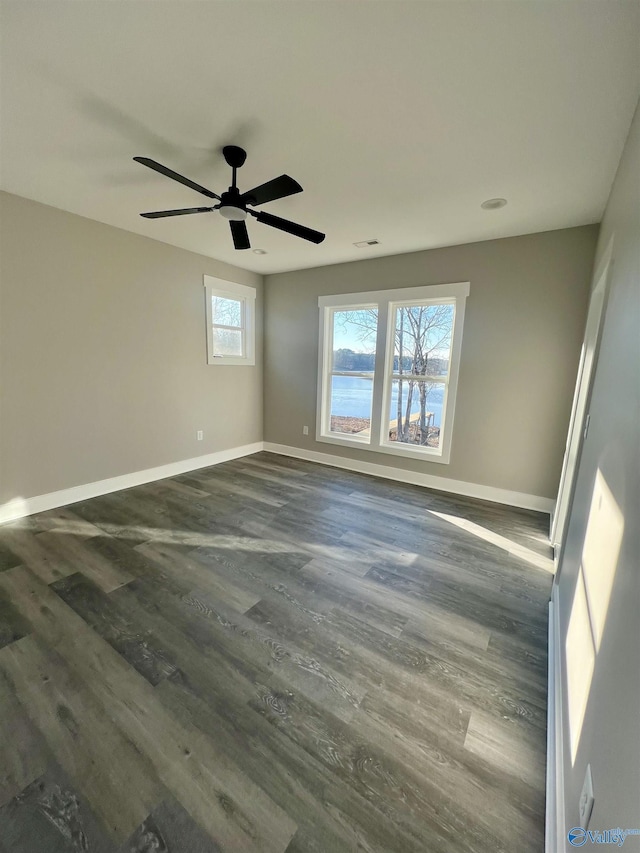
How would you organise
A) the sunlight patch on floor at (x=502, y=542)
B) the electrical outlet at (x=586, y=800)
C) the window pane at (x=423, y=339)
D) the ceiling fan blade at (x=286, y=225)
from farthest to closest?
the window pane at (x=423, y=339), the sunlight patch on floor at (x=502, y=542), the ceiling fan blade at (x=286, y=225), the electrical outlet at (x=586, y=800)

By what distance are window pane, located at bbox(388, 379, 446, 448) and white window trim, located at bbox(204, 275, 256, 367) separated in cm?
219

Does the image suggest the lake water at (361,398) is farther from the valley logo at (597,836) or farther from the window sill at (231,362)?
the valley logo at (597,836)

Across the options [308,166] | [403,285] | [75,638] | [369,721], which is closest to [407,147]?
[308,166]

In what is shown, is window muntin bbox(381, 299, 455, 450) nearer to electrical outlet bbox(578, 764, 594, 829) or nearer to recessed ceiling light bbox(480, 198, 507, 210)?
recessed ceiling light bbox(480, 198, 507, 210)

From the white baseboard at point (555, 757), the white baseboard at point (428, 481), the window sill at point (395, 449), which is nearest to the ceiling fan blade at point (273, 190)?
the white baseboard at point (555, 757)

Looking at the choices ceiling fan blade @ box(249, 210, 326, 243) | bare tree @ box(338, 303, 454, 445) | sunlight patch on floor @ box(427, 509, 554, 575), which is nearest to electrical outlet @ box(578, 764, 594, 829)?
sunlight patch on floor @ box(427, 509, 554, 575)

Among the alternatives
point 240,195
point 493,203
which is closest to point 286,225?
point 240,195

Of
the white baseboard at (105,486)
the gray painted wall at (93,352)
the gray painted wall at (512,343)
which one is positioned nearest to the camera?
the gray painted wall at (93,352)

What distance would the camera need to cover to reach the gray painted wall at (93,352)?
2852mm

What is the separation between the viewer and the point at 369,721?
1384mm

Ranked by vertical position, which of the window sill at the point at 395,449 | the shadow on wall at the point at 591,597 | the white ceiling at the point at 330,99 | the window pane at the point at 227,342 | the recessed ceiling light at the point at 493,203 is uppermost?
the white ceiling at the point at 330,99

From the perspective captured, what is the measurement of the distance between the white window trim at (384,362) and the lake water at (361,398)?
94 millimetres

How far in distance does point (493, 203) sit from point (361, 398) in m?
2.46

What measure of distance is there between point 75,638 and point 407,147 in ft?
10.8
